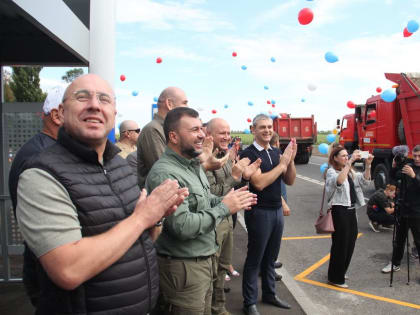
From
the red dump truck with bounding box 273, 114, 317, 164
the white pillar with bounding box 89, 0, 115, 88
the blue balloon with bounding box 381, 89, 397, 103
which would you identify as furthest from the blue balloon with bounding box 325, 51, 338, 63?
the red dump truck with bounding box 273, 114, 317, 164

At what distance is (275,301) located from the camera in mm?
3906

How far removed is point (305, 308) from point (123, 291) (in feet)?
9.77

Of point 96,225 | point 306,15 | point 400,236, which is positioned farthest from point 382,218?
point 96,225

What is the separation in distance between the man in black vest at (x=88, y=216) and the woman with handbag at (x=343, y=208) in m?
3.31

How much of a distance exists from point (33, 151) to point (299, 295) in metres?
3.41

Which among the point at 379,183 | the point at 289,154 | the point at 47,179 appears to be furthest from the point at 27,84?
the point at 47,179

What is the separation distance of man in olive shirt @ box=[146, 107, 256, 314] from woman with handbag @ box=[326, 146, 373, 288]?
8.14 feet

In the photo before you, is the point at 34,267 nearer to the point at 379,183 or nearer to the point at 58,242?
the point at 58,242

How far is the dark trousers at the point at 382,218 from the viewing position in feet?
23.1

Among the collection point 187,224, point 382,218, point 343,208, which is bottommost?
point 382,218

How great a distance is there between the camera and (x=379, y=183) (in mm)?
10789

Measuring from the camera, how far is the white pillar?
162 inches

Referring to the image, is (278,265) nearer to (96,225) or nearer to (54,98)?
(54,98)

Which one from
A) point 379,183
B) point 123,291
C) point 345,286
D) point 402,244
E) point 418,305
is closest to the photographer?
point 123,291
